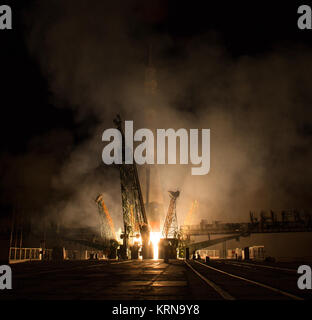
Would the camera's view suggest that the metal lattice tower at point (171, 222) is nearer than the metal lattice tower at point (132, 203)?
No

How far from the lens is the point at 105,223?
11212 centimetres

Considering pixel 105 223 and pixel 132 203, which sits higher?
pixel 132 203

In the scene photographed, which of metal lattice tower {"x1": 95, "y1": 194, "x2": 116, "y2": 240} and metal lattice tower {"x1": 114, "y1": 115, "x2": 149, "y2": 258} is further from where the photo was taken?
metal lattice tower {"x1": 95, "y1": 194, "x2": 116, "y2": 240}

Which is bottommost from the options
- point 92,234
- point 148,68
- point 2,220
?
point 92,234

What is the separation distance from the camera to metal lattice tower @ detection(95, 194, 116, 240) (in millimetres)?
106969

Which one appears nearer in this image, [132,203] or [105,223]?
[132,203]

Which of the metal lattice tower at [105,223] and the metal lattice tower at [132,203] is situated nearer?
the metal lattice tower at [132,203]

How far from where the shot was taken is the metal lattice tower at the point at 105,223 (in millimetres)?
106969

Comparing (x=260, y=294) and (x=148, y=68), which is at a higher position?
(x=148, y=68)
